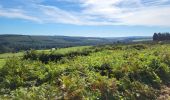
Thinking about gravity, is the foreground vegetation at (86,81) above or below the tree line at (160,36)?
above

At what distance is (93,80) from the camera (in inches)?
442

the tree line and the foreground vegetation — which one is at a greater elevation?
the foreground vegetation

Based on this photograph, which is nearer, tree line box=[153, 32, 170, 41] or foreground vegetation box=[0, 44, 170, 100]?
foreground vegetation box=[0, 44, 170, 100]

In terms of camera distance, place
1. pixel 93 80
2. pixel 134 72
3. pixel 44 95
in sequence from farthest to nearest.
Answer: pixel 134 72, pixel 93 80, pixel 44 95

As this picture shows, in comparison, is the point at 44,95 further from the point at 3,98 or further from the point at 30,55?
the point at 30,55

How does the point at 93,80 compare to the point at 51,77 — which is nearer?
the point at 93,80

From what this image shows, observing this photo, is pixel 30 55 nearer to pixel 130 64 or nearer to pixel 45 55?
pixel 45 55

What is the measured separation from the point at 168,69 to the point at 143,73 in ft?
6.89

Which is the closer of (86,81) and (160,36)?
(86,81)

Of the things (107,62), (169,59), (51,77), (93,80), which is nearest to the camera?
(93,80)

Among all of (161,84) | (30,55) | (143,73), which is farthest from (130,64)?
(30,55)

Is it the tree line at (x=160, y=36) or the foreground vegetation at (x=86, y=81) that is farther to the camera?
the tree line at (x=160, y=36)

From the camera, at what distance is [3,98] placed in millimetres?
9328

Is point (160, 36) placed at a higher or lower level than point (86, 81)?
lower
